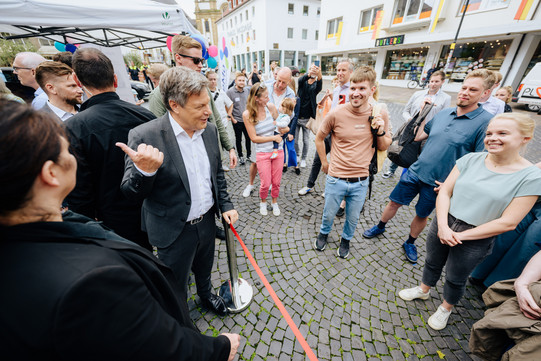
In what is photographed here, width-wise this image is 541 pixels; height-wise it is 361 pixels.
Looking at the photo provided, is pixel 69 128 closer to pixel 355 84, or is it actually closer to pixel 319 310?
pixel 355 84

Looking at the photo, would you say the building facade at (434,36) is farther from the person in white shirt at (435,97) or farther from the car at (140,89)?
the car at (140,89)

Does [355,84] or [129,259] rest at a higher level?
[355,84]

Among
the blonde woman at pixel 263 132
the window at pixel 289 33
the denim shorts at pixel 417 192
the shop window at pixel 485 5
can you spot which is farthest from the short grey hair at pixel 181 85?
the window at pixel 289 33

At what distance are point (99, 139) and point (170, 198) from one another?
33.3 inches

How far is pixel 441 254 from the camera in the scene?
2371 millimetres

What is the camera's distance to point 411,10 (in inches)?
699

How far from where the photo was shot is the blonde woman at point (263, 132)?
362 centimetres

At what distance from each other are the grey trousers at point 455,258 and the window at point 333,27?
96.3 ft

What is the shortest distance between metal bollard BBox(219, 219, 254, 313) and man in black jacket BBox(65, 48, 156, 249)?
1.05m

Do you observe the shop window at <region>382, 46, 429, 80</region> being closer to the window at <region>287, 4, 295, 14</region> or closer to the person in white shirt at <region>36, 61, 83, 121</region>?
the window at <region>287, 4, 295, 14</region>

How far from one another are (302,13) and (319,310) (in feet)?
137

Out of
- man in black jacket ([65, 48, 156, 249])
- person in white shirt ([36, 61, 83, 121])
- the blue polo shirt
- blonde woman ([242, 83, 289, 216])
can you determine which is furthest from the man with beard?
person in white shirt ([36, 61, 83, 121])

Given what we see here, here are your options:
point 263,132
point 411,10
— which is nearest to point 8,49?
point 263,132

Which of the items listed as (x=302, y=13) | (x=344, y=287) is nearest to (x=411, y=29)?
(x=302, y=13)
